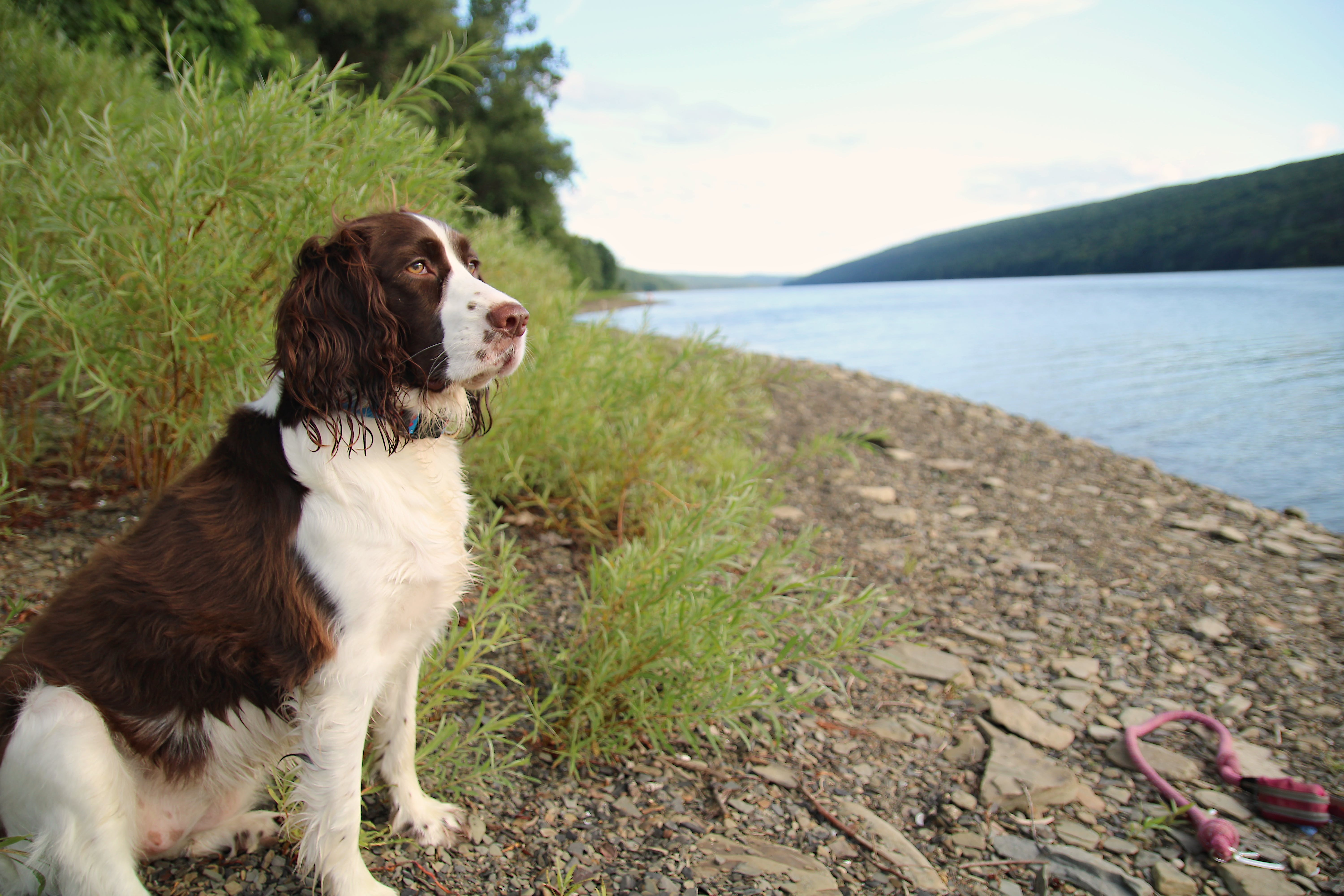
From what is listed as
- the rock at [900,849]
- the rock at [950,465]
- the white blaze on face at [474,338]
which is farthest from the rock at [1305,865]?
the rock at [950,465]

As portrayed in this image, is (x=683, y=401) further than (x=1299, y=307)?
No

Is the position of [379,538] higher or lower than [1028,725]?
higher

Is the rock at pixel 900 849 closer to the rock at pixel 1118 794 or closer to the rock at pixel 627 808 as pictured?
the rock at pixel 627 808

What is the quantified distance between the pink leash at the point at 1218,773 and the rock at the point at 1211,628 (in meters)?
0.88

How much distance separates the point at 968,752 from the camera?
3033 mm

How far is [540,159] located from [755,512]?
2180 cm

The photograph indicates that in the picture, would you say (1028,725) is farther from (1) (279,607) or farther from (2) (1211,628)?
(1) (279,607)

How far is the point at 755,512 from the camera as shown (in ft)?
10.7

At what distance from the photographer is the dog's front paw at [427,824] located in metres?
2.13

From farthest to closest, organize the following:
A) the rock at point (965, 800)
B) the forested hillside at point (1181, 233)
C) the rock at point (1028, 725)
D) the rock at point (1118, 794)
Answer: the forested hillside at point (1181, 233) → the rock at point (1028, 725) → the rock at point (1118, 794) → the rock at point (965, 800)

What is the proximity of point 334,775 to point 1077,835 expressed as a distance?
8.34ft

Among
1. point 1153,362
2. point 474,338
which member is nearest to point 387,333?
point 474,338

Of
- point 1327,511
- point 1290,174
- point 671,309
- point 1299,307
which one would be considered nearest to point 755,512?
point 1327,511

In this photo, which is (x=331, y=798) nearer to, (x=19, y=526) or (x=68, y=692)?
(x=68, y=692)
